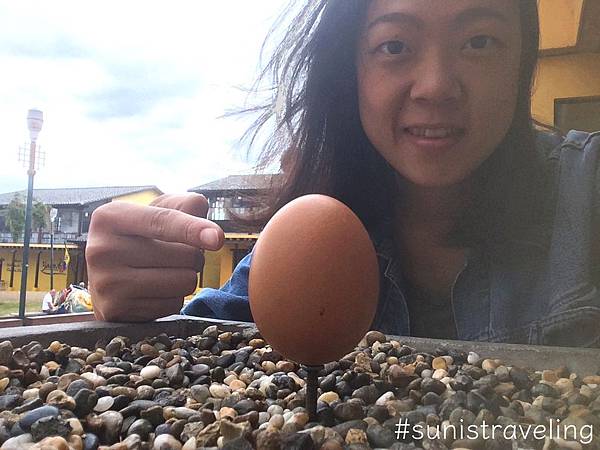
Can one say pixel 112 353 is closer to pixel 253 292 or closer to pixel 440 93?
pixel 253 292

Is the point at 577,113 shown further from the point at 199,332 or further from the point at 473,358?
the point at 199,332

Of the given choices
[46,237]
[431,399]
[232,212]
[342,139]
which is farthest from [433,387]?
[46,237]

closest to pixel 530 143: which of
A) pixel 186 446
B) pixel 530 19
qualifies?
pixel 530 19

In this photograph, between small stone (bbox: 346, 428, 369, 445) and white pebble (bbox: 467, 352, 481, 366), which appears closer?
small stone (bbox: 346, 428, 369, 445)

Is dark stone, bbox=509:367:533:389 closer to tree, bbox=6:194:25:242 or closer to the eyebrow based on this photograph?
the eyebrow

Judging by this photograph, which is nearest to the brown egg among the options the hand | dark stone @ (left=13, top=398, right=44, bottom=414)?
dark stone @ (left=13, top=398, right=44, bottom=414)

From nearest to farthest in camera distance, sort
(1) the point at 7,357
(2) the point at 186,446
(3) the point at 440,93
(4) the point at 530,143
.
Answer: (2) the point at 186,446, (1) the point at 7,357, (3) the point at 440,93, (4) the point at 530,143
